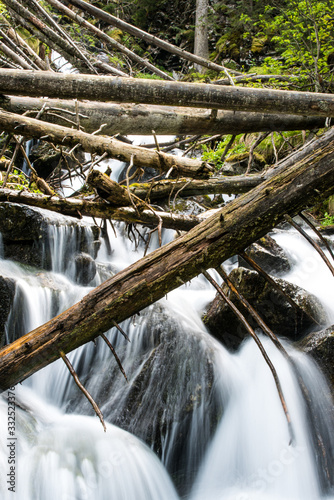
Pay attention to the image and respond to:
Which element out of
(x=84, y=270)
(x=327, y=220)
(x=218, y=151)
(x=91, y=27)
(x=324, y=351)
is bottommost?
(x=324, y=351)

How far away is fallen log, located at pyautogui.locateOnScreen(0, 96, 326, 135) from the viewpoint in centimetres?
356

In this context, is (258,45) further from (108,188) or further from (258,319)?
(258,319)

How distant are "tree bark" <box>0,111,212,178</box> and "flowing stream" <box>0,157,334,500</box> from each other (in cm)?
175

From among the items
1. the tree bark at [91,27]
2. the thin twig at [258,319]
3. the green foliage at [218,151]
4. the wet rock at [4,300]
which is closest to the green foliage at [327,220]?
the green foliage at [218,151]

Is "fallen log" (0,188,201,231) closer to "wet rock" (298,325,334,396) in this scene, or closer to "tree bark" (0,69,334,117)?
"tree bark" (0,69,334,117)

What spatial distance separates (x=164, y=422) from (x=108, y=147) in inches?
129

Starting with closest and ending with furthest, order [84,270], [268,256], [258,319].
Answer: [258,319], [84,270], [268,256]

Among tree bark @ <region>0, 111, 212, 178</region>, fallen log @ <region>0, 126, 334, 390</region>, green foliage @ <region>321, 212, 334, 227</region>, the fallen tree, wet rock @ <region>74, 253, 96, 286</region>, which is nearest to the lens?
fallen log @ <region>0, 126, 334, 390</region>

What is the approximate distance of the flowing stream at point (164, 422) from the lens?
12.9 feet

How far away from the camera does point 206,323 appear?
629 centimetres

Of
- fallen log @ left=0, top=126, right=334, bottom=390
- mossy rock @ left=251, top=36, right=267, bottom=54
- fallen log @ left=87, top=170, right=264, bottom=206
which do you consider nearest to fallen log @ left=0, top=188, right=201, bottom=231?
fallen log @ left=87, top=170, right=264, bottom=206

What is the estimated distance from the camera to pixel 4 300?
214 inches

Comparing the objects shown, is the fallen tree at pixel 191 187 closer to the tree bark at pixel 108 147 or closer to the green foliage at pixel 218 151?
the tree bark at pixel 108 147

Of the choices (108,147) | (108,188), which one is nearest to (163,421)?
(108,188)
